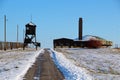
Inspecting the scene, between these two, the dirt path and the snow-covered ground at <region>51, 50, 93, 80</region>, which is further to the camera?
the dirt path

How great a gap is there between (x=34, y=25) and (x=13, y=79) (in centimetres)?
5934

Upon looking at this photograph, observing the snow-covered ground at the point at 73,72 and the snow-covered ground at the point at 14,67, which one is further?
the snow-covered ground at the point at 14,67

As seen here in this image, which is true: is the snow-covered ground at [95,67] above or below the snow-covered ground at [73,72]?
below

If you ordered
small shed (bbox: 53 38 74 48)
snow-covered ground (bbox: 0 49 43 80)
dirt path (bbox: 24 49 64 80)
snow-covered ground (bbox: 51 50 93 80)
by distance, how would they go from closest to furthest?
1. snow-covered ground (bbox: 51 50 93 80)
2. dirt path (bbox: 24 49 64 80)
3. snow-covered ground (bbox: 0 49 43 80)
4. small shed (bbox: 53 38 74 48)

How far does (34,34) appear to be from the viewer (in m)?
75.6

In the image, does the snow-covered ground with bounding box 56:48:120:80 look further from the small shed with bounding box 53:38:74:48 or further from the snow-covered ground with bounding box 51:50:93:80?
the small shed with bounding box 53:38:74:48

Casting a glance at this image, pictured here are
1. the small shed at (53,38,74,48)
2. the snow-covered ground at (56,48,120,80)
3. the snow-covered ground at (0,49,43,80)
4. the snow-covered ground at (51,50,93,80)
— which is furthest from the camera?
the small shed at (53,38,74,48)

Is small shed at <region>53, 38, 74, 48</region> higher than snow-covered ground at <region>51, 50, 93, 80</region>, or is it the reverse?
small shed at <region>53, 38, 74, 48</region>

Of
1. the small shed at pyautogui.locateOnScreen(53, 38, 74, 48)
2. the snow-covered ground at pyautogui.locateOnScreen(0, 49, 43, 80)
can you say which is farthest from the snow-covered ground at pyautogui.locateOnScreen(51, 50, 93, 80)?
the small shed at pyautogui.locateOnScreen(53, 38, 74, 48)

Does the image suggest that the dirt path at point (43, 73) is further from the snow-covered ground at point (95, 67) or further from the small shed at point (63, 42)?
the small shed at point (63, 42)

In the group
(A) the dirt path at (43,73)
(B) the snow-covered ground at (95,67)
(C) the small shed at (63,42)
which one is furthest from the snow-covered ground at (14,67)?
(C) the small shed at (63,42)

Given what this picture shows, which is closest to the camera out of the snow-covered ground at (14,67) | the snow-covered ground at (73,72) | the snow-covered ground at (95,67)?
the snow-covered ground at (73,72)

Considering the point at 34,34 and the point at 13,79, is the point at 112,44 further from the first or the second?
the point at 13,79

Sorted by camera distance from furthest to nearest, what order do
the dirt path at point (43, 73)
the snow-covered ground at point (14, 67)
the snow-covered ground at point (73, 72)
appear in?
1. the snow-covered ground at point (14, 67)
2. the dirt path at point (43, 73)
3. the snow-covered ground at point (73, 72)
